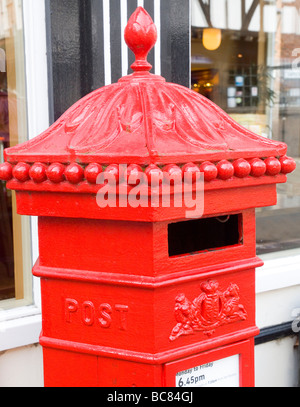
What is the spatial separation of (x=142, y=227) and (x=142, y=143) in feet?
0.69

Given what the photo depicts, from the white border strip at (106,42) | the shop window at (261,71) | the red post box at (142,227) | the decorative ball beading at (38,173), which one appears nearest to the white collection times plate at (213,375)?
the red post box at (142,227)

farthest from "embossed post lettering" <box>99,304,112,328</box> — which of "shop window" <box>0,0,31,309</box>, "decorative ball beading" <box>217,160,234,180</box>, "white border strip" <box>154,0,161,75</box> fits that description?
"white border strip" <box>154,0,161,75</box>

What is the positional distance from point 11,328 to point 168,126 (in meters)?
1.51

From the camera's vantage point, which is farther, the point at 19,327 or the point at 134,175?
the point at 19,327

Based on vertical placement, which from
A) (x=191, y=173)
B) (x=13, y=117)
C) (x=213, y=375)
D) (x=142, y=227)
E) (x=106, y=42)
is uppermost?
(x=106, y=42)

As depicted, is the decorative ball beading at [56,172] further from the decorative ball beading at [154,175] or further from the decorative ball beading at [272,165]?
the decorative ball beading at [272,165]

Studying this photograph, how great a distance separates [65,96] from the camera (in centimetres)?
250

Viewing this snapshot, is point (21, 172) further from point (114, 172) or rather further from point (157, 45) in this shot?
point (157, 45)

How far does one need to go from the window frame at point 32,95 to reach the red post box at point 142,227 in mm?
943

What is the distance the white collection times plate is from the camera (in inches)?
58.5

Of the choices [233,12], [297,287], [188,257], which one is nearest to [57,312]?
[188,257]

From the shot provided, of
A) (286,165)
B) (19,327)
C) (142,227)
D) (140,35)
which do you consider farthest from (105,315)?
(19,327)

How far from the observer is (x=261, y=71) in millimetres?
4988

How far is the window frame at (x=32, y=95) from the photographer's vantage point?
247cm
